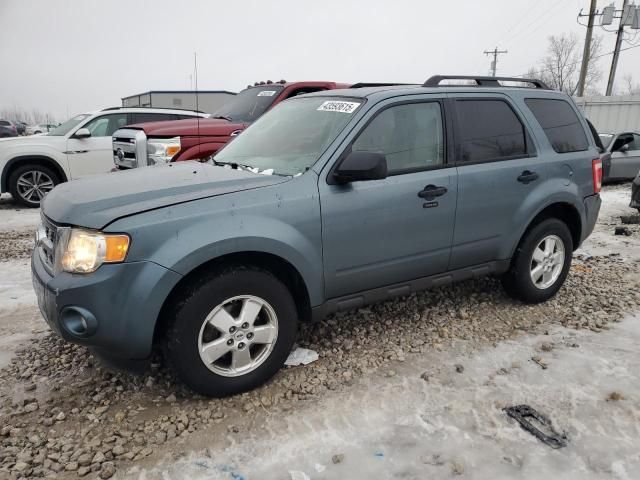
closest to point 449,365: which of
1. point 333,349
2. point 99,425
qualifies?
point 333,349

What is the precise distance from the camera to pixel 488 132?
12.6 feet

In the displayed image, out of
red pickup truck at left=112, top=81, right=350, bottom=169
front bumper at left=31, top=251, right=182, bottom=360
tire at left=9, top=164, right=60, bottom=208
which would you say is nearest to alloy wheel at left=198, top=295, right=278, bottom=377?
front bumper at left=31, top=251, right=182, bottom=360

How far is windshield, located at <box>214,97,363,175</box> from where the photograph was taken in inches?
127

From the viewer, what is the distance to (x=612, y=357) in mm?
3443

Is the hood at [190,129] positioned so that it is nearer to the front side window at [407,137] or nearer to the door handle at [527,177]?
the front side window at [407,137]

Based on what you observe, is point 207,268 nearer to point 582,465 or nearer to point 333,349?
point 333,349

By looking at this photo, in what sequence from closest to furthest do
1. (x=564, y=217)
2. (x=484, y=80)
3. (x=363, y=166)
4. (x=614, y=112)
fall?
(x=363, y=166) < (x=484, y=80) < (x=564, y=217) < (x=614, y=112)

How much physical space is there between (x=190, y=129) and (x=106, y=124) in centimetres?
356

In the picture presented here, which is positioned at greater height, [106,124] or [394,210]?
Answer: [106,124]

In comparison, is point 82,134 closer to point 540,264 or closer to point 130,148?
point 130,148

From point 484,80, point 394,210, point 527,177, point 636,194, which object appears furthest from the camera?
point 636,194

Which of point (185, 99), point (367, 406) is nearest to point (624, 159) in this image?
point (367, 406)

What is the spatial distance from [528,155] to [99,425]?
362cm

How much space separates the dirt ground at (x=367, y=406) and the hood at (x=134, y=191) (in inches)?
43.8
